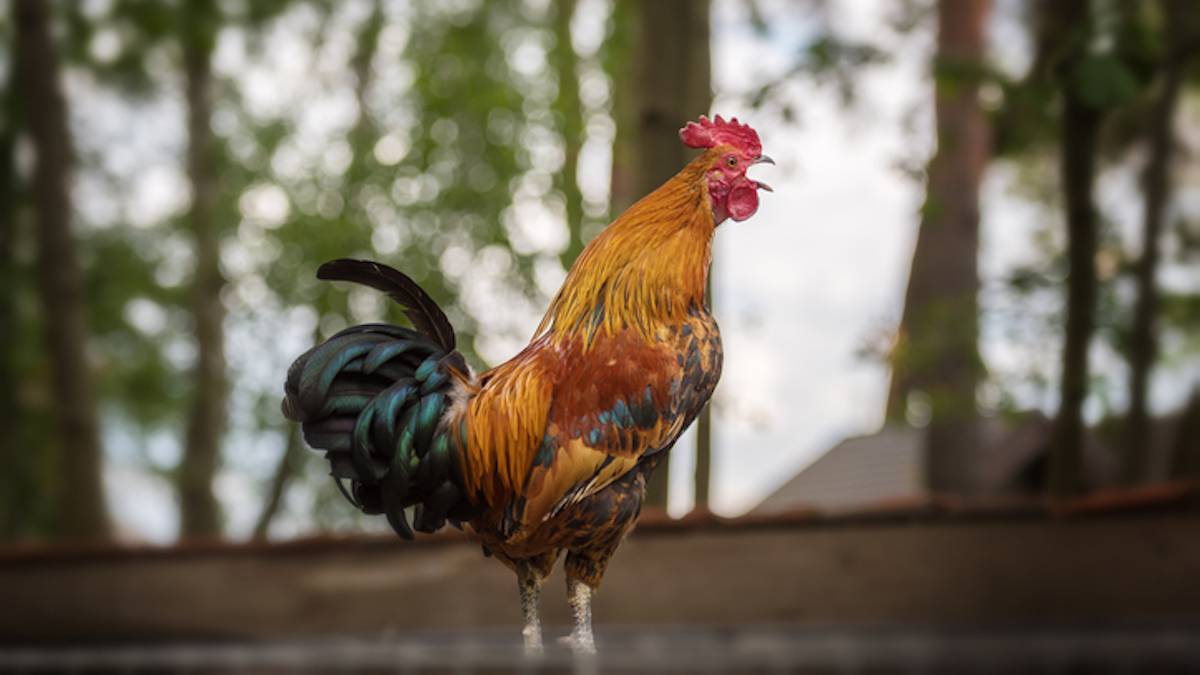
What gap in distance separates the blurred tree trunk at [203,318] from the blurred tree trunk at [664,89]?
15.6 ft

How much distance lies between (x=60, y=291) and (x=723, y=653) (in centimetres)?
582

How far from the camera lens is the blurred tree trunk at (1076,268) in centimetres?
472

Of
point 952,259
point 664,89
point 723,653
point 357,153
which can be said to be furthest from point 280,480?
point 723,653

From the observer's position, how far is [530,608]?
113cm

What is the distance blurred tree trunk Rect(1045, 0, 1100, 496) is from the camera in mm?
4723

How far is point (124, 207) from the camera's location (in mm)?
10539

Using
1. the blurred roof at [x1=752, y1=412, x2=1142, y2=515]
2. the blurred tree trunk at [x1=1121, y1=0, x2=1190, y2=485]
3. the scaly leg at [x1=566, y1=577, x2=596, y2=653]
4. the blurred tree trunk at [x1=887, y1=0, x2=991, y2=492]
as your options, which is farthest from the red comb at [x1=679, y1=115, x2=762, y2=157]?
the blurred tree trunk at [x1=887, y1=0, x2=991, y2=492]

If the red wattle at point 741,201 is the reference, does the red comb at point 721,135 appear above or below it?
above

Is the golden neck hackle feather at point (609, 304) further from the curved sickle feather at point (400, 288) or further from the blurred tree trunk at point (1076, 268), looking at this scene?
the blurred tree trunk at point (1076, 268)

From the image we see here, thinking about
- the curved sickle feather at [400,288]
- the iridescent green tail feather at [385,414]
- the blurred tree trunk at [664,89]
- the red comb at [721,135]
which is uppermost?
the blurred tree trunk at [664,89]

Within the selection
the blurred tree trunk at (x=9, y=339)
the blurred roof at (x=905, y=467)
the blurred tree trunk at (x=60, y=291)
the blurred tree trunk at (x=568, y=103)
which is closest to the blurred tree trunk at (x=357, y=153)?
the blurred tree trunk at (x=60, y=291)

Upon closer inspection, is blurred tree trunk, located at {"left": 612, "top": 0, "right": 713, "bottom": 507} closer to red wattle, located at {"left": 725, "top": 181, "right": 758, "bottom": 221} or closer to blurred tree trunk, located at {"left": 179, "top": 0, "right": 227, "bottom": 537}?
red wattle, located at {"left": 725, "top": 181, "right": 758, "bottom": 221}

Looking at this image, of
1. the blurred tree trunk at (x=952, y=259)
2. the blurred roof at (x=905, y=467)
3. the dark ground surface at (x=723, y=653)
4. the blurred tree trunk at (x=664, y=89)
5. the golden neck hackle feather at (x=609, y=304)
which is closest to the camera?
the golden neck hackle feather at (x=609, y=304)

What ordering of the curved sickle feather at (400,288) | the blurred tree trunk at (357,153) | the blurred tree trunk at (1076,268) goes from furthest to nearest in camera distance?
1. the blurred tree trunk at (357,153)
2. the blurred tree trunk at (1076,268)
3. the curved sickle feather at (400,288)
